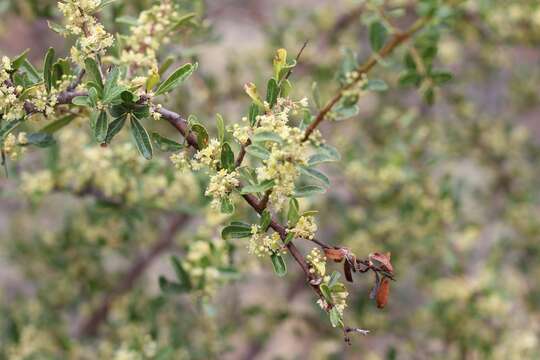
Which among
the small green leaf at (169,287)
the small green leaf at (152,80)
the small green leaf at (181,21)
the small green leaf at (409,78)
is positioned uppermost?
the small green leaf at (181,21)

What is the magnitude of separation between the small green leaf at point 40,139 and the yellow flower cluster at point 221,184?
0.33 m

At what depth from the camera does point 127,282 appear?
240 centimetres

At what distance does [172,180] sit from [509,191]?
164 centimetres

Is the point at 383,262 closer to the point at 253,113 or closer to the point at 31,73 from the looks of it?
the point at 253,113

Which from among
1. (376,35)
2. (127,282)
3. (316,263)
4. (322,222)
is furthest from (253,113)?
(322,222)

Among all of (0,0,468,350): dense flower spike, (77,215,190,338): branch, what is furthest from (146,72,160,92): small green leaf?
(77,215,190,338): branch

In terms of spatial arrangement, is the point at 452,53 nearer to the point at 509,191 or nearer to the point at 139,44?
the point at 509,191

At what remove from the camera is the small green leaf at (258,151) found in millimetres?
898

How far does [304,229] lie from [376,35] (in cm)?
64

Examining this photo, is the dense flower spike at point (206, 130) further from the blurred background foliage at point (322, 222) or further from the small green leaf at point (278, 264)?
the blurred background foliage at point (322, 222)

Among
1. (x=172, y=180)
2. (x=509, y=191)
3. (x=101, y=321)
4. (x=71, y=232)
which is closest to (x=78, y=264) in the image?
(x=71, y=232)

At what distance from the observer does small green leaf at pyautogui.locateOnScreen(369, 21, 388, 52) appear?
55.1 inches

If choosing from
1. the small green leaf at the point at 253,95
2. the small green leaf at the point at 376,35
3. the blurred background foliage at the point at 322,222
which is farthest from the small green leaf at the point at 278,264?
the small green leaf at the point at 376,35

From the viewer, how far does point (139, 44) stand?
3.82 ft
